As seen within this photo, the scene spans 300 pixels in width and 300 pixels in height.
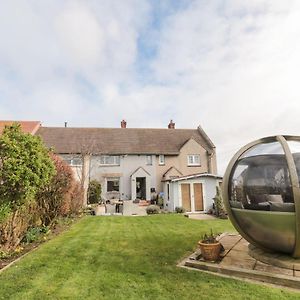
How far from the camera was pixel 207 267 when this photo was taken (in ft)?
23.2

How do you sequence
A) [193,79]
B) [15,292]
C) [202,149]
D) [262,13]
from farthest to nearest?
[202,149]
[193,79]
[262,13]
[15,292]

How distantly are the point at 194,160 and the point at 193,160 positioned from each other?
0.50ft

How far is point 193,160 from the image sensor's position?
36.1 meters

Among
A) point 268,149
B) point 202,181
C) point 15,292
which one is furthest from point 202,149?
point 15,292

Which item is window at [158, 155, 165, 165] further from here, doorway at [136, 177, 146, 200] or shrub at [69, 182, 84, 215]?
shrub at [69, 182, 84, 215]

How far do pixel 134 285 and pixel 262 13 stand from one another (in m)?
10.9

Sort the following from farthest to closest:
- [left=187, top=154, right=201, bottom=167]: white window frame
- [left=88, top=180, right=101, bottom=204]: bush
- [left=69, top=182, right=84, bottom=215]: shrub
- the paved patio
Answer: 1. [left=187, top=154, right=201, bottom=167]: white window frame
2. [left=88, top=180, right=101, bottom=204]: bush
3. [left=69, top=182, right=84, bottom=215]: shrub
4. the paved patio

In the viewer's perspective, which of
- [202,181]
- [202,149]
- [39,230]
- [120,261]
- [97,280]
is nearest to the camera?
[97,280]

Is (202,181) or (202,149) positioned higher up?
(202,149)

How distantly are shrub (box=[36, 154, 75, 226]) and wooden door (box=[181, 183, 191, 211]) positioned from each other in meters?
13.2

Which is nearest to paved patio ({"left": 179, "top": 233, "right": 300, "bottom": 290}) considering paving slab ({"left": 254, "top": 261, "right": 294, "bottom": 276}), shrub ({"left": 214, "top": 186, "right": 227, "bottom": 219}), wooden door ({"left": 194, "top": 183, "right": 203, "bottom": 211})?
paving slab ({"left": 254, "top": 261, "right": 294, "bottom": 276})

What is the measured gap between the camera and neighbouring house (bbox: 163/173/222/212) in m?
25.2

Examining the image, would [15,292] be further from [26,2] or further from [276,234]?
[26,2]

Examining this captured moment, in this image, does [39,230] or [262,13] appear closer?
[262,13]
